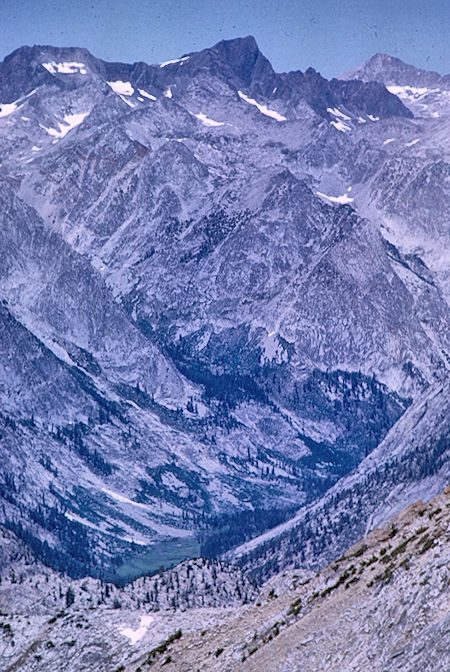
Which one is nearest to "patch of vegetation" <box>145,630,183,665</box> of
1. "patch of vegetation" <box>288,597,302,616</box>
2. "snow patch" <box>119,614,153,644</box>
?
"snow patch" <box>119,614,153,644</box>

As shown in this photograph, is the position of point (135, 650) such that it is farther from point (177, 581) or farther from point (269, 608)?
point (177, 581)

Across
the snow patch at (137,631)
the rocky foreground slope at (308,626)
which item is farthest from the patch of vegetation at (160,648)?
the snow patch at (137,631)

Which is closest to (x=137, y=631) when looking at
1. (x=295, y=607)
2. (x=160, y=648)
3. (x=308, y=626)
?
(x=160, y=648)

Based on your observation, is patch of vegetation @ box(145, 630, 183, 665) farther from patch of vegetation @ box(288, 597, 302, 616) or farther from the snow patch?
patch of vegetation @ box(288, 597, 302, 616)

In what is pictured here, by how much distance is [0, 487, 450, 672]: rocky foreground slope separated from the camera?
3538 inches

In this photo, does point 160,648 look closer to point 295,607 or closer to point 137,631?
point 137,631

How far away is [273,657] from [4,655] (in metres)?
59.3

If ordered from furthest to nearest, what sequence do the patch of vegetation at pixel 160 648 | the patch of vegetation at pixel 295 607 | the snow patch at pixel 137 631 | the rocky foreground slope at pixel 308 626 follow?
the snow patch at pixel 137 631, the patch of vegetation at pixel 160 648, the patch of vegetation at pixel 295 607, the rocky foreground slope at pixel 308 626

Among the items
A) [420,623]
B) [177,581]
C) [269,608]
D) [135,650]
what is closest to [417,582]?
[420,623]

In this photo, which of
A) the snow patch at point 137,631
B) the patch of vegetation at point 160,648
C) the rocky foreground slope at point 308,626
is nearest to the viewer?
the rocky foreground slope at point 308,626

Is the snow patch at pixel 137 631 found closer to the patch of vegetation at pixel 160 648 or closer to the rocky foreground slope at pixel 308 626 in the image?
the rocky foreground slope at pixel 308 626

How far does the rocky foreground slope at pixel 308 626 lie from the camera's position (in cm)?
8988

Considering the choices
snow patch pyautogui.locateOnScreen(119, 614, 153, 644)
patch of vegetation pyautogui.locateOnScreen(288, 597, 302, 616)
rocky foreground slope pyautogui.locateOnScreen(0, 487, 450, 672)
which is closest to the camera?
rocky foreground slope pyautogui.locateOnScreen(0, 487, 450, 672)

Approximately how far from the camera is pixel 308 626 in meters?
103
